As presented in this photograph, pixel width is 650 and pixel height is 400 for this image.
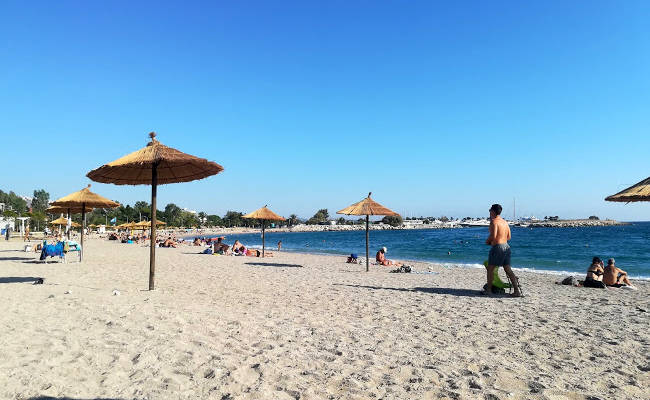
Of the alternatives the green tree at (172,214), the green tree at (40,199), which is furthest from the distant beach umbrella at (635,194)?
the green tree at (40,199)

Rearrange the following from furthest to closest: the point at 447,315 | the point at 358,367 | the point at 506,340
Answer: the point at 447,315 < the point at 506,340 < the point at 358,367

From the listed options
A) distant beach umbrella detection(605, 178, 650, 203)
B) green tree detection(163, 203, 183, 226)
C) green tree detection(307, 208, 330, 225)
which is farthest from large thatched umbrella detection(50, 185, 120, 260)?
green tree detection(307, 208, 330, 225)

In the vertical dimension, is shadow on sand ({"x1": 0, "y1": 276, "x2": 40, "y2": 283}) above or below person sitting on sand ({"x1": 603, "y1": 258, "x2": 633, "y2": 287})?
above

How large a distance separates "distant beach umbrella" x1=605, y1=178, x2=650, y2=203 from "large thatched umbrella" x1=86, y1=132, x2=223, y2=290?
22.1ft

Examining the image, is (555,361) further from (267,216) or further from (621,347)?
(267,216)

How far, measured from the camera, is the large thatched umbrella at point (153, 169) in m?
6.32

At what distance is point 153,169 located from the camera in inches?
265

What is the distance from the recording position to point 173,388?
2.93 m

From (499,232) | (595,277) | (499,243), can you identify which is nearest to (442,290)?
(499,243)

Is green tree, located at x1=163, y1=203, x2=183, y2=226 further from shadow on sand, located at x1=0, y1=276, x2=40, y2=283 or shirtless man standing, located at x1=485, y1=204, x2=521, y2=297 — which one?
shirtless man standing, located at x1=485, y1=204, x2=521, y2=297

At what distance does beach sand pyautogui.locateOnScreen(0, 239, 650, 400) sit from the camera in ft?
9.76

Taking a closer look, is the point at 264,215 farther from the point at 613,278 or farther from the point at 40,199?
the point at 40,199

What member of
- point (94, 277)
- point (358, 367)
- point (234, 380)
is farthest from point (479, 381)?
point (94, 277)

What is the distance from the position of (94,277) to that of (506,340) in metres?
8.74
